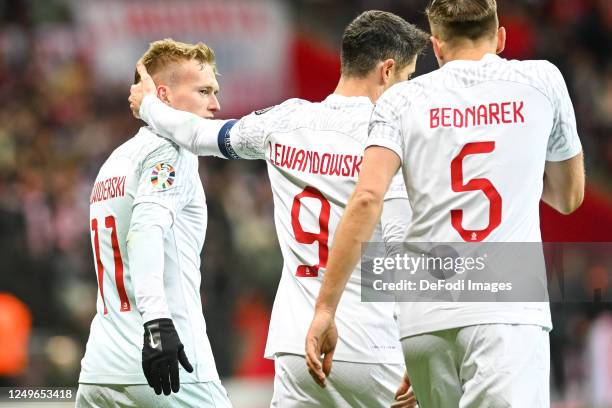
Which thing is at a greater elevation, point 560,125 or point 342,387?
point 560,125

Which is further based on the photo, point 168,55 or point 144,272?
point 168,55

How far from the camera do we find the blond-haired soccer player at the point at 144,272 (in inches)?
175

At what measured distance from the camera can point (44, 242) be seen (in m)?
12.1

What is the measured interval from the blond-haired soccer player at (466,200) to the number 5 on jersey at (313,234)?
0.56 metres

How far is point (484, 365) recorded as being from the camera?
11.6 feet

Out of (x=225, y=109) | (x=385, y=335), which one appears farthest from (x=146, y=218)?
(x=225, y=109)

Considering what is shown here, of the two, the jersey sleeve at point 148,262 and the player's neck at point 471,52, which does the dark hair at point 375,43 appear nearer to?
the player's neck at point 471,52

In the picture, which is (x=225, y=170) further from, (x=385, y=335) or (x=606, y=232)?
(x=385, y=335)

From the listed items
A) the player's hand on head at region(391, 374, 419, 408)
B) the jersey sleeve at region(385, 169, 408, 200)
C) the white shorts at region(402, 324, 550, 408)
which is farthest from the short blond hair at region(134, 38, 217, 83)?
the white shorts at region(402, 324, 550, 408)

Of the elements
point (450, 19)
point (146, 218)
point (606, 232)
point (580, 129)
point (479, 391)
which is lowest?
point (479, 391)

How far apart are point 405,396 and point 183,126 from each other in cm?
144

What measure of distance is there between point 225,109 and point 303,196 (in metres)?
10.5

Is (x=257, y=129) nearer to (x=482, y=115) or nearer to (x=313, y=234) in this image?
(x=313, y=234)

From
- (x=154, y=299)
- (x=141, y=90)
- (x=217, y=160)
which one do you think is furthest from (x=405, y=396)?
(x=217, y=160)
